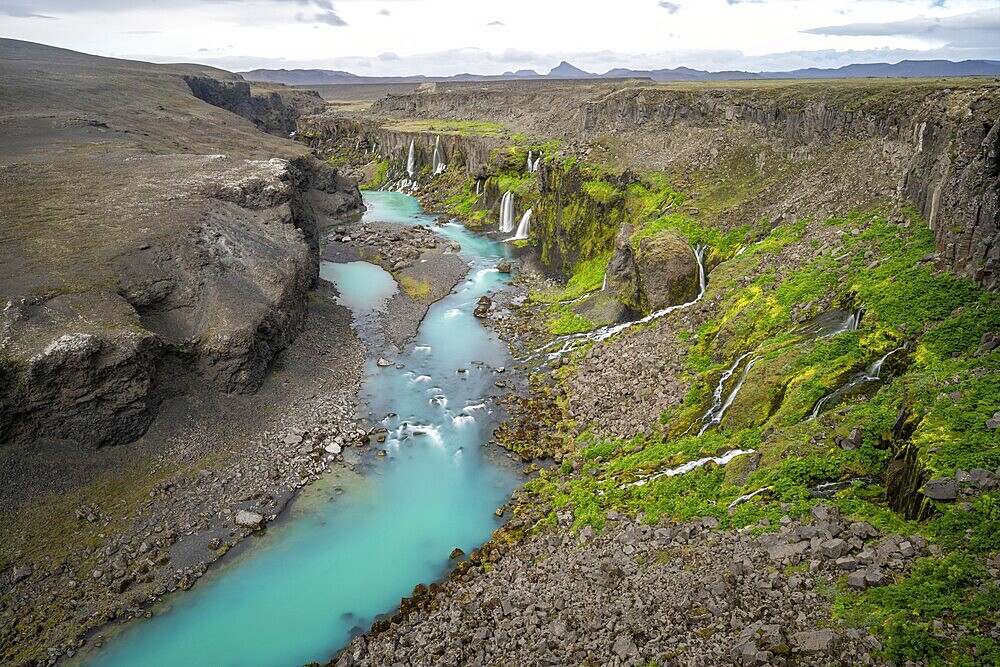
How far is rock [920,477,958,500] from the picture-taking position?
42.7 ft

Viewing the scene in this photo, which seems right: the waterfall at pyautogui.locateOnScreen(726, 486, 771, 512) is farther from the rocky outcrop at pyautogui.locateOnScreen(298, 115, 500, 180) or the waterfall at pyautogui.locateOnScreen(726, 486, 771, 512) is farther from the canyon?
the rocky outcrop at pyautogui.locateOnScreen(298, 115, 500, 180)

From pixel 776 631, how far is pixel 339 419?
22.8 m

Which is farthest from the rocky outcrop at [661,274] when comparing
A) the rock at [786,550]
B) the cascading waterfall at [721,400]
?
the rock at [786,550]

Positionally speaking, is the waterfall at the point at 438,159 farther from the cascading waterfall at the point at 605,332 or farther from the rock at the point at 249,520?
the rock at the point at 249,520

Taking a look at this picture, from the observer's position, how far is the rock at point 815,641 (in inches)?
460

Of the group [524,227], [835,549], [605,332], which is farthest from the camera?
[524,227]

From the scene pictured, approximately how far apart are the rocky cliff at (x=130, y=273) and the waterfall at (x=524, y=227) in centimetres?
2051

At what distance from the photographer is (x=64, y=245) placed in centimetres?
3266

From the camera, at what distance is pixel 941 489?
1311 cm

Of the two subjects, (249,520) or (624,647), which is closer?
(624,647)

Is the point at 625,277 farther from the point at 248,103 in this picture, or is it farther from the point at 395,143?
the point at 248,103

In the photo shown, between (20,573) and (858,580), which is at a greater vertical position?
(858,580)

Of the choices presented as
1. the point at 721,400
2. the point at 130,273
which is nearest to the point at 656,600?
the point at 721,400

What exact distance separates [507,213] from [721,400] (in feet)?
145
